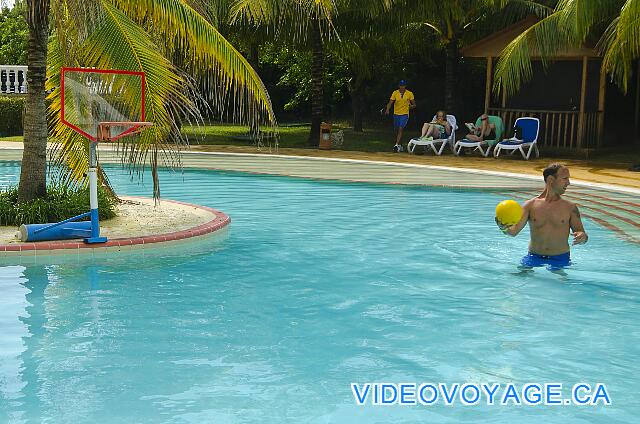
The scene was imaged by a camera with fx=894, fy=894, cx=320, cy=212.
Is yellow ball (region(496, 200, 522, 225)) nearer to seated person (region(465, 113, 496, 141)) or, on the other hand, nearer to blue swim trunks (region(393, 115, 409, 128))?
seated person (region(465, 113, 496, 141))

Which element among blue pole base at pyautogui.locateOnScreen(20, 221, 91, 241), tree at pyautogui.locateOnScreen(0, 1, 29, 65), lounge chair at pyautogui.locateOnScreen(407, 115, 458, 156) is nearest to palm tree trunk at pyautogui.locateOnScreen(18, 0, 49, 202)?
blue pole base at pyautogui.locateOnScreen(20, 221, 91, 241)

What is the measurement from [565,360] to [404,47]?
65.0 feet

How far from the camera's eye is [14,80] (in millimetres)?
26938

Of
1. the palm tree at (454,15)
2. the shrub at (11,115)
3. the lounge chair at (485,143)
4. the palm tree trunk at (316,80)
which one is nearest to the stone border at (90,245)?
the lounge chair at (485,143)

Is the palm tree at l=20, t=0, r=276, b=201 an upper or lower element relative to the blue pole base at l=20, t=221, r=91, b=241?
upper

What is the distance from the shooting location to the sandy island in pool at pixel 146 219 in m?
10.6

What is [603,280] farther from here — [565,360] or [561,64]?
[561,64]

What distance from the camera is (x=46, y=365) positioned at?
6637 millimetres

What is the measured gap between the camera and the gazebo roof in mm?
21500

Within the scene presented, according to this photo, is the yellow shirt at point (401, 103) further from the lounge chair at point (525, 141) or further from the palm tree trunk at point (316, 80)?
the lounge chair at point (525, 141)

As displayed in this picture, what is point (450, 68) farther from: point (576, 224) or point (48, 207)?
point (576, 224)

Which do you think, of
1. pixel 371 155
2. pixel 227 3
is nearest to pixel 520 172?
pixel 371 155

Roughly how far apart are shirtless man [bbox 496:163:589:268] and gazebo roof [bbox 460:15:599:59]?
42.4 ft

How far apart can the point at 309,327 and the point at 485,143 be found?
14.5 meters
